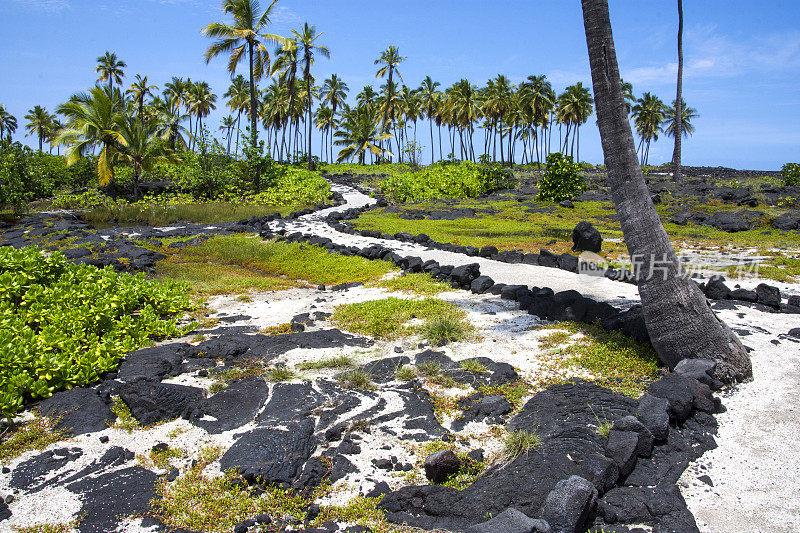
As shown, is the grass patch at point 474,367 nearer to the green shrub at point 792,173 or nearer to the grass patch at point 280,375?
the grass patch at point 280,375

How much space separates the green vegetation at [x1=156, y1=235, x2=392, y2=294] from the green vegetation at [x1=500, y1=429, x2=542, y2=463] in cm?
722

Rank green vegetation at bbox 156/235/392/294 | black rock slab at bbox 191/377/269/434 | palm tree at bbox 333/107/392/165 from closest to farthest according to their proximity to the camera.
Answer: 1. black rock slab at bbox 191/377/269/434
2. green vegetation at bbox 156/235/392/294
3. palm tree at bbox 333/107/392/165

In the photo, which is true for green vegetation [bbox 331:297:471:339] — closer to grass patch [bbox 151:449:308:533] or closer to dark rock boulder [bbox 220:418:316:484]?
dark rock boulder [bbox 220:418:316:484]

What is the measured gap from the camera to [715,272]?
11344 millimetres

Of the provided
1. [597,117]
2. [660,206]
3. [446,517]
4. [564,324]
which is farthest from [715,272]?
[660,206]

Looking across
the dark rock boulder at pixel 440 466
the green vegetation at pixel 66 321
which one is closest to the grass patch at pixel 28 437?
Result: the green vegetation at pixel 66 321

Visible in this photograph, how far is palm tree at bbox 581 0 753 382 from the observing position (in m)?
5.61

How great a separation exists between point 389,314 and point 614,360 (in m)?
3.49

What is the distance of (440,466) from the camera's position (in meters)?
3.93

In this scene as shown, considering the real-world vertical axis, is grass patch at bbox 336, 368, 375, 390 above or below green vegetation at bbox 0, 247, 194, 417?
below

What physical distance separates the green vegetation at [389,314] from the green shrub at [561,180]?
22557 mm

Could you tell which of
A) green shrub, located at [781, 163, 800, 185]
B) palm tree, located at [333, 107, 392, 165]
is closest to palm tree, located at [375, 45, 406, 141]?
palm tree, located at [333, 107, 392, 165]

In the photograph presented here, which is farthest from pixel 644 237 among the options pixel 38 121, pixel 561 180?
pixel 38 121

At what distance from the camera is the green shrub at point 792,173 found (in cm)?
3098
